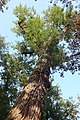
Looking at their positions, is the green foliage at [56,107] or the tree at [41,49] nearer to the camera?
the tree at [41,49]

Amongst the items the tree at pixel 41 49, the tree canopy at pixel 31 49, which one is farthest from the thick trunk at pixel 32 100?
the tree canopy at pixel 31 49

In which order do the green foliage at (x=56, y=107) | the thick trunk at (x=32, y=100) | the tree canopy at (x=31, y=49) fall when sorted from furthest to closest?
the green foliage at (x=56, y=107) → the tree canopy at (x=31, y=49) → the thick trunk at (x=32, y=100)

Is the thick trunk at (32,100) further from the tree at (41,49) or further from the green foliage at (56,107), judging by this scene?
the green foliage at (56,107)

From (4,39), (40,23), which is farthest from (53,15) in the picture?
(4,39)

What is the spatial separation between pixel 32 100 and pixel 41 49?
8.79 meters

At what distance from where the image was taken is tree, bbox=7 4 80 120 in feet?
28.2

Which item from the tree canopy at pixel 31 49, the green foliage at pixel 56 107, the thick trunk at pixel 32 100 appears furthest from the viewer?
the green foliage at pixel 56 107

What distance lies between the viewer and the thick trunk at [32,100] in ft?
26.2

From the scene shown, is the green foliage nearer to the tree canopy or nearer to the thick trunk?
the tree canopy

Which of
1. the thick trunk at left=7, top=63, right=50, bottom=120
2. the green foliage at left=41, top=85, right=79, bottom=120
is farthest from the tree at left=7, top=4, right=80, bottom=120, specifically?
the green foliage at left=41, top=85, right=79, bottom=120

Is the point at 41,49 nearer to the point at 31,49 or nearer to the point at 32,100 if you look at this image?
the point at 31,49

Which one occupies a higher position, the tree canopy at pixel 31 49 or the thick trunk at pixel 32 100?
the tree canopy at pixel 31 49

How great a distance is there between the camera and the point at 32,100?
880 centimetres

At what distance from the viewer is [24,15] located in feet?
74.5
